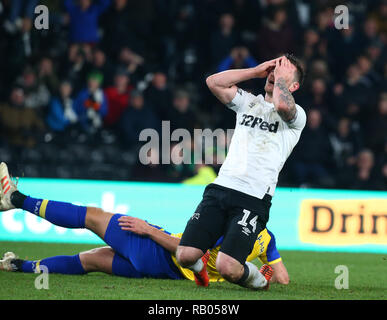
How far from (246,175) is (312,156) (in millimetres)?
5958

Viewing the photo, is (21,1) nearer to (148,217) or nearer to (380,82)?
(148,217)

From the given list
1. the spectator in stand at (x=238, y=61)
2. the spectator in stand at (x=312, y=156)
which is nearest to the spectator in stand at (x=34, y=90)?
the spectator in stand at (x=238, y=61)

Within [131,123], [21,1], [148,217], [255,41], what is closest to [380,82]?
[255,41]

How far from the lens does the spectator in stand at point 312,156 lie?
459 inches

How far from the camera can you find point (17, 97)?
11.6 metres

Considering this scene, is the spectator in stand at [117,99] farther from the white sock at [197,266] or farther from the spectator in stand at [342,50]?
the white sock at [197,266]

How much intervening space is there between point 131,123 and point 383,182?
387 centimetres

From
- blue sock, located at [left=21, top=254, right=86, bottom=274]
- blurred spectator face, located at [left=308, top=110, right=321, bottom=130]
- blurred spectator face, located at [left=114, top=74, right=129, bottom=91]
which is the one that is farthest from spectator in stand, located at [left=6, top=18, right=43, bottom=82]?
blue sock, located at [left=21, top=254, right=86, bottom=274]

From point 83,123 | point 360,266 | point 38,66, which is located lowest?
point 360,266

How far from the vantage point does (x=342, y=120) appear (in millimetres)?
12188

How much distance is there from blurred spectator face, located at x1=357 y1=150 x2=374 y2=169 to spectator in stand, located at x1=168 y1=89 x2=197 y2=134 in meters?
2.57

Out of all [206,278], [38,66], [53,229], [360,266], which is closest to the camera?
[206,278]

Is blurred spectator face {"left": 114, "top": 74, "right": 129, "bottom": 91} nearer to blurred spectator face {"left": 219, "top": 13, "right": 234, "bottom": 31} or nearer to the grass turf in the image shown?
blurred spectator face {"left": 219, "top": 13, "right": 234, "bottom": 31}

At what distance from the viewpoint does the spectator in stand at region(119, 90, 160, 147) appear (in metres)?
11.7
